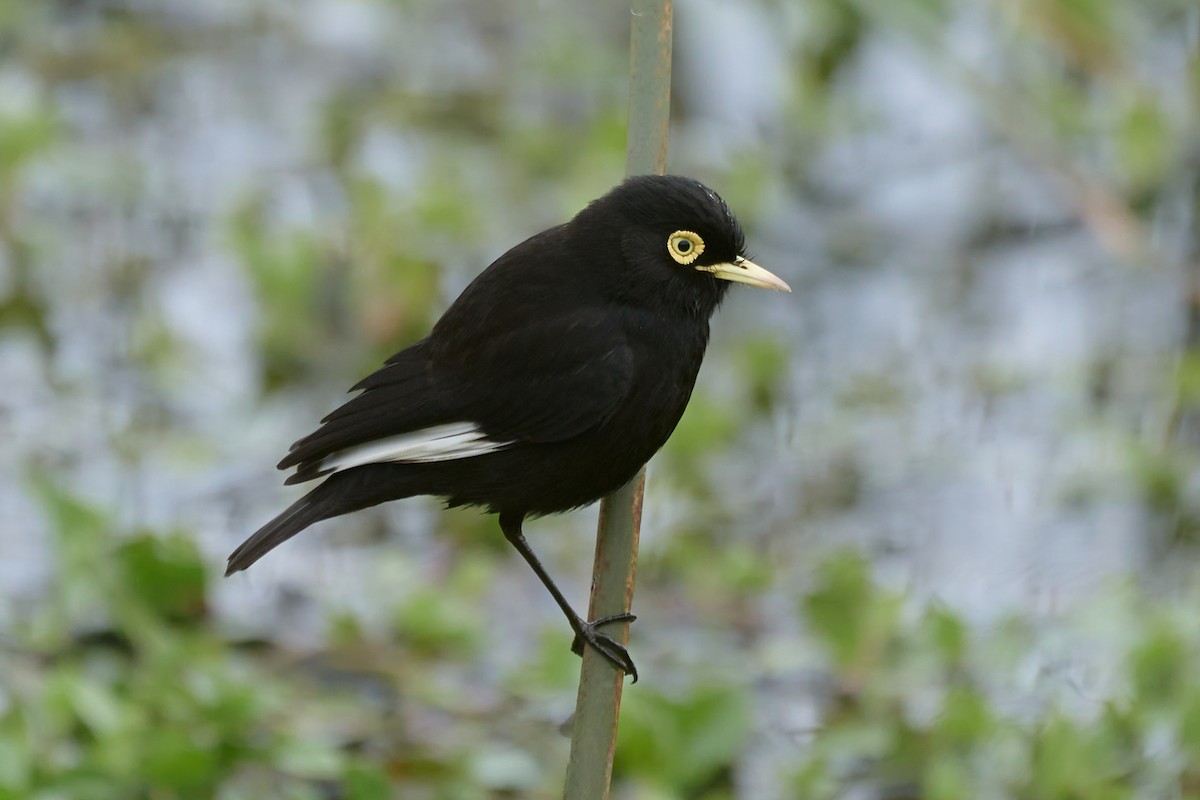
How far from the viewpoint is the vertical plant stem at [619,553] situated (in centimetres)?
280

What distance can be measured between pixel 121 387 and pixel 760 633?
6.87 feet

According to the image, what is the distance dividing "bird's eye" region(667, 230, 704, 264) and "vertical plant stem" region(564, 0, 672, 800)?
0.18 metres

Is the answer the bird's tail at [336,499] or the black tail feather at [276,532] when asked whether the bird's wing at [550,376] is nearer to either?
the bird's tail at [336,499]

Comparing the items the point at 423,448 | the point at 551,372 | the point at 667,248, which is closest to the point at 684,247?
the point at 667,248

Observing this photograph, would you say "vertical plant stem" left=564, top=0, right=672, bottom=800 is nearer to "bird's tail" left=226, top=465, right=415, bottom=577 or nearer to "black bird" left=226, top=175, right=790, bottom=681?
"black bird" left=226, top=175, right=790, bottom=681

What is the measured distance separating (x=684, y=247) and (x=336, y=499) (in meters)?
0.75

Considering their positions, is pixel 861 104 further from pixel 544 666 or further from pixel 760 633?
pixel 544 666

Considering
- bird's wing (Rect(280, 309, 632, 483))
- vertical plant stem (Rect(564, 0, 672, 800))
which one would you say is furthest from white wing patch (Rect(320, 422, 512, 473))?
vertical plant stem (Rect(564, 0, 672, 800))

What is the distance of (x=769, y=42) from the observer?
7262 millimetres

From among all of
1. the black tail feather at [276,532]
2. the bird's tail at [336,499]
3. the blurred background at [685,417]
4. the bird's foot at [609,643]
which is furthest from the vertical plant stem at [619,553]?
the blurred background at [685,417]

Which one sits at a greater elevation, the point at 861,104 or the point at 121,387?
the point at 861,104

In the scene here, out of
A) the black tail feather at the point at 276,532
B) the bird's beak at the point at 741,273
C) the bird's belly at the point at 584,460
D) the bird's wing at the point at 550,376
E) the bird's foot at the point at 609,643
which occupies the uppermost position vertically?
the bird's beak at the point at 741,273

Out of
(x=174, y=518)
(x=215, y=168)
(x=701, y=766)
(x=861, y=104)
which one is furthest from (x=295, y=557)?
(x=861, y=104)

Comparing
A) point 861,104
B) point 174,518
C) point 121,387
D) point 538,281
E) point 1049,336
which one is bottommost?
point 538,281
